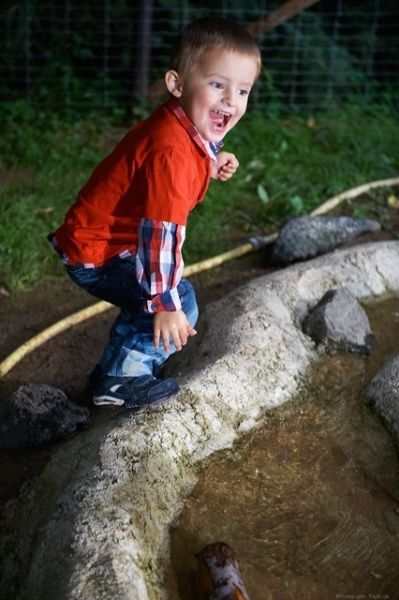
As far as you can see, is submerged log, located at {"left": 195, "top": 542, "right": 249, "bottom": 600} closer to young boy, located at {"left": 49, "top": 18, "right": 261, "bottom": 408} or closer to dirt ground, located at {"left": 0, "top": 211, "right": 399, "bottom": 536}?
young boy, located at {"left": 49, "top": 18, "right": 261, "bottom": 408}

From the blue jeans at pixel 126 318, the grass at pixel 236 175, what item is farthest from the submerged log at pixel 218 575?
the grass at pixel 236 175

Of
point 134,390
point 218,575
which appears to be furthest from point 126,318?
point 218,575

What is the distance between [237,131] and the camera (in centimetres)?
654

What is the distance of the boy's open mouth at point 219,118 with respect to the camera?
2.79 meters

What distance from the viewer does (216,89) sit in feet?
9.02

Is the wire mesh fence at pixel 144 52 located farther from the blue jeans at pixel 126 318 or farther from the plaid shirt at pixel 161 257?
the plaid shirt at pixel 161 257

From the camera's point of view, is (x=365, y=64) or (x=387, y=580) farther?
(x=365, y=64)

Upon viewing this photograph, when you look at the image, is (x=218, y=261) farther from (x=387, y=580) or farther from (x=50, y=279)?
(x=387, y=580)

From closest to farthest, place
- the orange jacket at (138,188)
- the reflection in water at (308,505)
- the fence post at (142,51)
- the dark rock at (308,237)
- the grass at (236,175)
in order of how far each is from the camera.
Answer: the reflection in water at (308,505), the orange jacket at (138,188), the dark rock at (308,237), the grass at (236,175), the fence post at (142,51)

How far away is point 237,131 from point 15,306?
2.79m

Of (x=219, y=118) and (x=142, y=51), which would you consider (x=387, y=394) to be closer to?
(x=219, y=118)

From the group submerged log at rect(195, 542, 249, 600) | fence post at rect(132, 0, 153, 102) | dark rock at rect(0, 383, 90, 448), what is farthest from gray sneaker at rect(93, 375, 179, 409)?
fence post at rect(132, 0, 153, 102)

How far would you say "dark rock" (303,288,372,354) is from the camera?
3467 millimetres

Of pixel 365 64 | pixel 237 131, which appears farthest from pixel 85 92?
pixel 365 64
